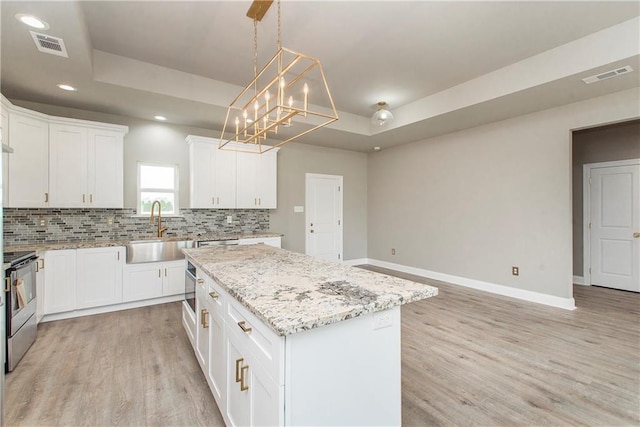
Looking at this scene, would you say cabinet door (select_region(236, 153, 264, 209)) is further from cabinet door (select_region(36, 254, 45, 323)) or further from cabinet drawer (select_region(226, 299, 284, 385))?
cabinet drawer (select_region(226, 299, 284, 385))

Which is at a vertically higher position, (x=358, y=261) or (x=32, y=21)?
(x=32, y=21)

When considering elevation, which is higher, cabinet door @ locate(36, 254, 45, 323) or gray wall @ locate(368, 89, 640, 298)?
gray wall @ locate(368, 89, 640, 298)

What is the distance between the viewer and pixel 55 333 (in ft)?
10.2

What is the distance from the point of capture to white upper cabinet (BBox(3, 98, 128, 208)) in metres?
3.28

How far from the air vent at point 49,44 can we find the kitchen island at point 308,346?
238 cm

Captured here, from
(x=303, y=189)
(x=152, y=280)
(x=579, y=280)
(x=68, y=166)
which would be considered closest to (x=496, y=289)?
(x=579, y=280)

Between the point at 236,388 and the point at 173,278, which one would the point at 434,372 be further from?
the point at 173,278

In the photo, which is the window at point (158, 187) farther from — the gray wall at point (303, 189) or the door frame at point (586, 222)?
the door frame at point (586, 222)

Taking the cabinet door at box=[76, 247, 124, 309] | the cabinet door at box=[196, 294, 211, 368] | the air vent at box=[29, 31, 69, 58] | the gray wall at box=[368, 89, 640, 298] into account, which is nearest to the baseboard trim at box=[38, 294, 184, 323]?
the cabinet door at box=[76, 247, 124, 309]

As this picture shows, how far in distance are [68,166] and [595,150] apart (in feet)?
25.1

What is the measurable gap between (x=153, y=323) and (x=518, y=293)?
15.5ft

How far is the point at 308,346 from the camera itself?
1207 millimetres

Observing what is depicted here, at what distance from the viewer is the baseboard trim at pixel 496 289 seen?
3852 millimetres

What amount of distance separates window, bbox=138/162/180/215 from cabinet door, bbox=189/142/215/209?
32 centimetres
